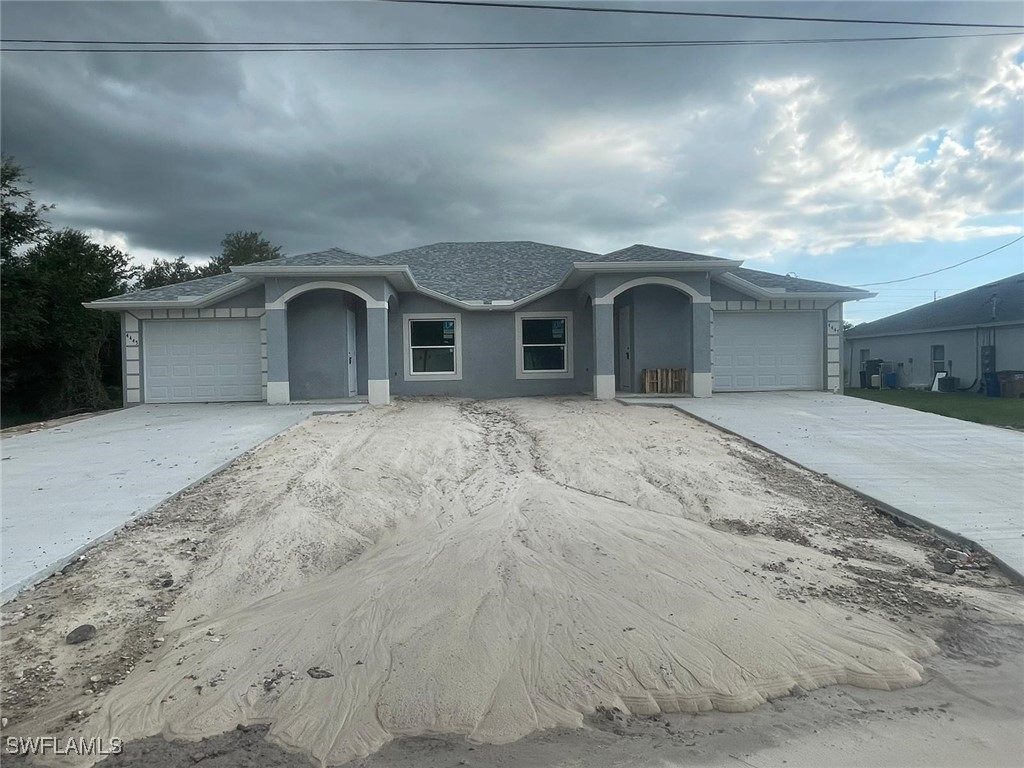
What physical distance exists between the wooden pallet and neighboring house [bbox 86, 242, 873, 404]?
32 centimetres

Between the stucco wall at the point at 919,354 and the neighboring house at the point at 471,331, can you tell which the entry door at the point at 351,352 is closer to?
the neighboring house at the point at 471,331

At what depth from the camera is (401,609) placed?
485 centimetres

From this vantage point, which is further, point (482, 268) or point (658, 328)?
point (482, 268)

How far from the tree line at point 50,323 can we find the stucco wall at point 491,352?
1612 centimetres

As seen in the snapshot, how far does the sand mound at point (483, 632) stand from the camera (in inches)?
146

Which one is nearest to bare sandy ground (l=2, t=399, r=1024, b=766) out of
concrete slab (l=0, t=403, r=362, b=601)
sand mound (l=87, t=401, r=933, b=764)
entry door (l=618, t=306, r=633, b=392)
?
sand mound (l=87, t=401, r=933, b=764)

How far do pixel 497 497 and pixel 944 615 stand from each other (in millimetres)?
4426

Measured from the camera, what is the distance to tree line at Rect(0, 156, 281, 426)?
24.6 metres

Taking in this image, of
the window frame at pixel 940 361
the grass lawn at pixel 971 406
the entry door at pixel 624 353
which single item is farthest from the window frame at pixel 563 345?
the window frame at pixel 940 361

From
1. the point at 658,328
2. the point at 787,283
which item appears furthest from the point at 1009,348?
the point at 658,328

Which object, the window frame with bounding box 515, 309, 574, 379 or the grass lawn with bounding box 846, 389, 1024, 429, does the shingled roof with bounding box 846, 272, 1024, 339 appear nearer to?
the grass lawn with bounding box 846, 389, 1024, 429

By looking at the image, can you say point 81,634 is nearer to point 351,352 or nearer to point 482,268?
point 351,352

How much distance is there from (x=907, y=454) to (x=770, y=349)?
25.3ft

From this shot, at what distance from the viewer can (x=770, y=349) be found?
1711cm
